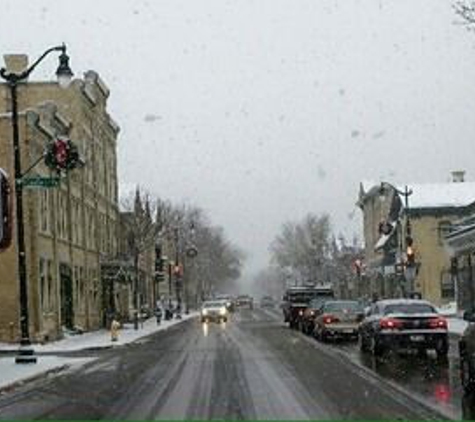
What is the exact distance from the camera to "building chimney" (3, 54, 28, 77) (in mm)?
54719

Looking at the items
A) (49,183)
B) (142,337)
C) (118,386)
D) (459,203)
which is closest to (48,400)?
(118,386)

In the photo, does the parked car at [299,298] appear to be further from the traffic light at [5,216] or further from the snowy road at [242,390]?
the traffic light at [5,216]

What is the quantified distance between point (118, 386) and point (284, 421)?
791 cm

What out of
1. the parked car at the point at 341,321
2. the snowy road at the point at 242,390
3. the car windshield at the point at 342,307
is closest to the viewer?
the snowy road at the point at 242,390

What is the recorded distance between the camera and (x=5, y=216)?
27.4 metres

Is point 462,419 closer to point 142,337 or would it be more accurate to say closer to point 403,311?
point 403,311

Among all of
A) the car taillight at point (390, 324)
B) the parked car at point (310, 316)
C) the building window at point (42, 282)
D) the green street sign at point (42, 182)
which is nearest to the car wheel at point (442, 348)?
the car taillight at point (390, 324)

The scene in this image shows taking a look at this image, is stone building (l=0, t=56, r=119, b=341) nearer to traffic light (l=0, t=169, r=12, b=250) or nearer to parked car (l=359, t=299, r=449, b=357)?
traffic light (l=0, t=169, r=12, b=250)

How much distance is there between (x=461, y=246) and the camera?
56031 millimetres

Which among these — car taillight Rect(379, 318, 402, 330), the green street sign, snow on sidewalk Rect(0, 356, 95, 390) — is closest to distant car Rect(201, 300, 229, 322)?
snow on sidewalk Rect(0, 356, 95, 390)

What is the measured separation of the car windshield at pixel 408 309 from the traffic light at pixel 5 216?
32.2 ft

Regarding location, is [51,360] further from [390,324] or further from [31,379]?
[390,324]

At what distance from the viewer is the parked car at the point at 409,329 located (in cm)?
2722

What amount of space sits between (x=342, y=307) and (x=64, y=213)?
19.1 m
